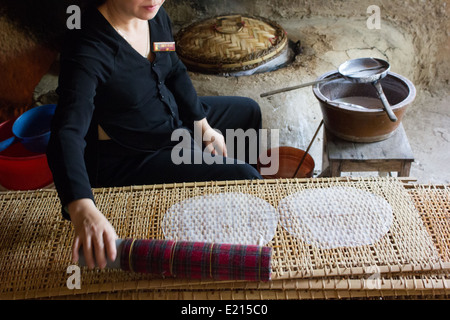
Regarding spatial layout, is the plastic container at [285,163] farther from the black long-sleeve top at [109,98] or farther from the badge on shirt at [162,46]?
the badge on shirt at [162,46]

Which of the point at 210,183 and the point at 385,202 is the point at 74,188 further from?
the point at 385,202

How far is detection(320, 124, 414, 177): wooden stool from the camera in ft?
6.59

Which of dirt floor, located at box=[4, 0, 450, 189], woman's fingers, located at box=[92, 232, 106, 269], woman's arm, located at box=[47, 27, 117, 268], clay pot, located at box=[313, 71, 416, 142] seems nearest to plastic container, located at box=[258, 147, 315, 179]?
dirt floor, located at box=[4, 0, 450, 189]

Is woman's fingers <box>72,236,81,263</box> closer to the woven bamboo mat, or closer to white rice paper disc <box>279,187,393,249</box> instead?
the woven bamboo mat

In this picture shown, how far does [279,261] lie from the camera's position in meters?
1.17

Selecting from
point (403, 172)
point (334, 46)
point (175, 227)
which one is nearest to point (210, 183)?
point (175, 227)

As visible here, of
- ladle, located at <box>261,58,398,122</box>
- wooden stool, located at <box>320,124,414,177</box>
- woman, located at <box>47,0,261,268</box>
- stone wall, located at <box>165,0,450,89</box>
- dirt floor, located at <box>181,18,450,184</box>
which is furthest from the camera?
stone wall, located at <box>165,0,450,89</box>

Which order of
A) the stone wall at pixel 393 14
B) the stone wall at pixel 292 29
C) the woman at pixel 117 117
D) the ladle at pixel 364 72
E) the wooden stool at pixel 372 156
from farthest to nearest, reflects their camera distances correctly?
the stone wall at pixel 393 14 < the stone wall at pixel 292 29 < the wooden stool at pixel 372 156 < the ladle at pixel 364 72 < the woman at pixel 117 117

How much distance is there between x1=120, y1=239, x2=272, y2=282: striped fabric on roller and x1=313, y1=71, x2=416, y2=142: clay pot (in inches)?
43.2

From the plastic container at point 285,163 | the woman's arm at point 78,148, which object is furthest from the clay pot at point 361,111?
the woman's arm at point 78,148

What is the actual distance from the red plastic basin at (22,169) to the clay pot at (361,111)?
178cm

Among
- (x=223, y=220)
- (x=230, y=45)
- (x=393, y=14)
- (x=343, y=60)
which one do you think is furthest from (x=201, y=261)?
(x=393, y=14)

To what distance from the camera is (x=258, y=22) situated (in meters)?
3.38

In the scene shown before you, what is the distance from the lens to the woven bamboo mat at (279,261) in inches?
44.4
